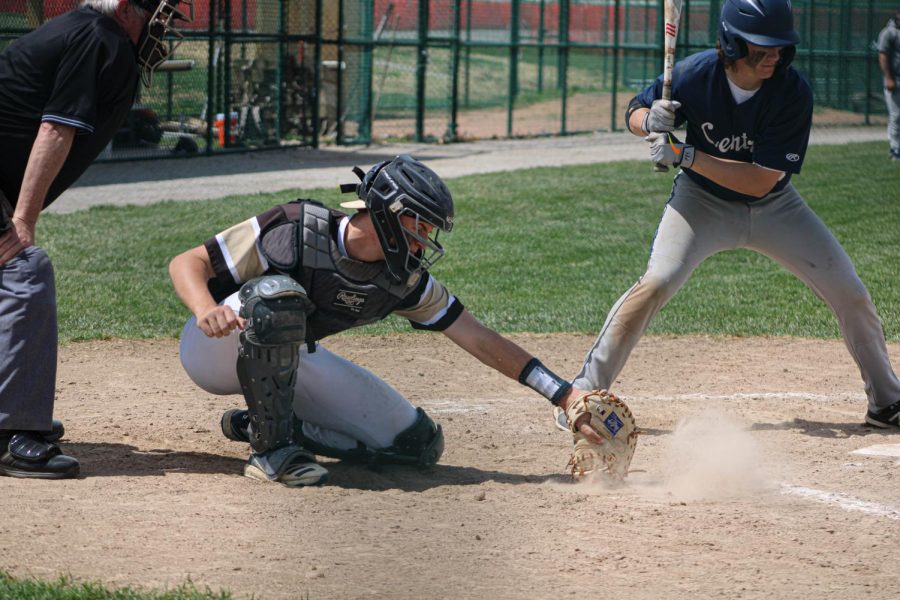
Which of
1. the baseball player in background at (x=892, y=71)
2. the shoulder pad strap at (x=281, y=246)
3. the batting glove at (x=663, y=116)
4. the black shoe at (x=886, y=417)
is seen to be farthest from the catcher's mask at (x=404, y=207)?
the baseball player in background at (x=892, y=71)

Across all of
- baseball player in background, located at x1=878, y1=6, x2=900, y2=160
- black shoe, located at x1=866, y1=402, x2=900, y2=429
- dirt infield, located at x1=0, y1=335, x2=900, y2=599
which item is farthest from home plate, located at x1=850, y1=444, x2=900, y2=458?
baseball player in background, located at x1=878, y1=6, x2=900, y2=160

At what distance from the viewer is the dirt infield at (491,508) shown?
3.65 metres

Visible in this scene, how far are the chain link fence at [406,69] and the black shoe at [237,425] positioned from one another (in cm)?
1004

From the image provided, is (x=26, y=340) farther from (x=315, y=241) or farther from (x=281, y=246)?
(x=315, y=241)

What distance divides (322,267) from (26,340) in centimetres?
113

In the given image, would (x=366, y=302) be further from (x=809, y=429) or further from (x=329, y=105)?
(x=329, y=105)

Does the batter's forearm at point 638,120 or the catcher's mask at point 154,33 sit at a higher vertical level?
the catcher's mask at point 154,33

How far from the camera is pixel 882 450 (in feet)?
17.5

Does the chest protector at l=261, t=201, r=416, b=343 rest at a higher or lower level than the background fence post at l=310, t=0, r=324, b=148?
lower

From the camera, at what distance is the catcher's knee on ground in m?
4.87

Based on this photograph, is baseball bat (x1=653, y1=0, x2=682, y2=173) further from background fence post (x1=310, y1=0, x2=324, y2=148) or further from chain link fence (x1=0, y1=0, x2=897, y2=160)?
background fence post (x1=310, y1=0, x2=324, y2=148)

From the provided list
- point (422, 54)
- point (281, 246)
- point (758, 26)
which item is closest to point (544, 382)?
point (281, 246)

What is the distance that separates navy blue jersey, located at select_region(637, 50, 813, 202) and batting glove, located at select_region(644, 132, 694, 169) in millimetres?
171

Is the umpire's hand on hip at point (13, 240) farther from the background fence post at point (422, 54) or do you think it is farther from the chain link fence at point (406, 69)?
the background fence post at point (422, 54)
